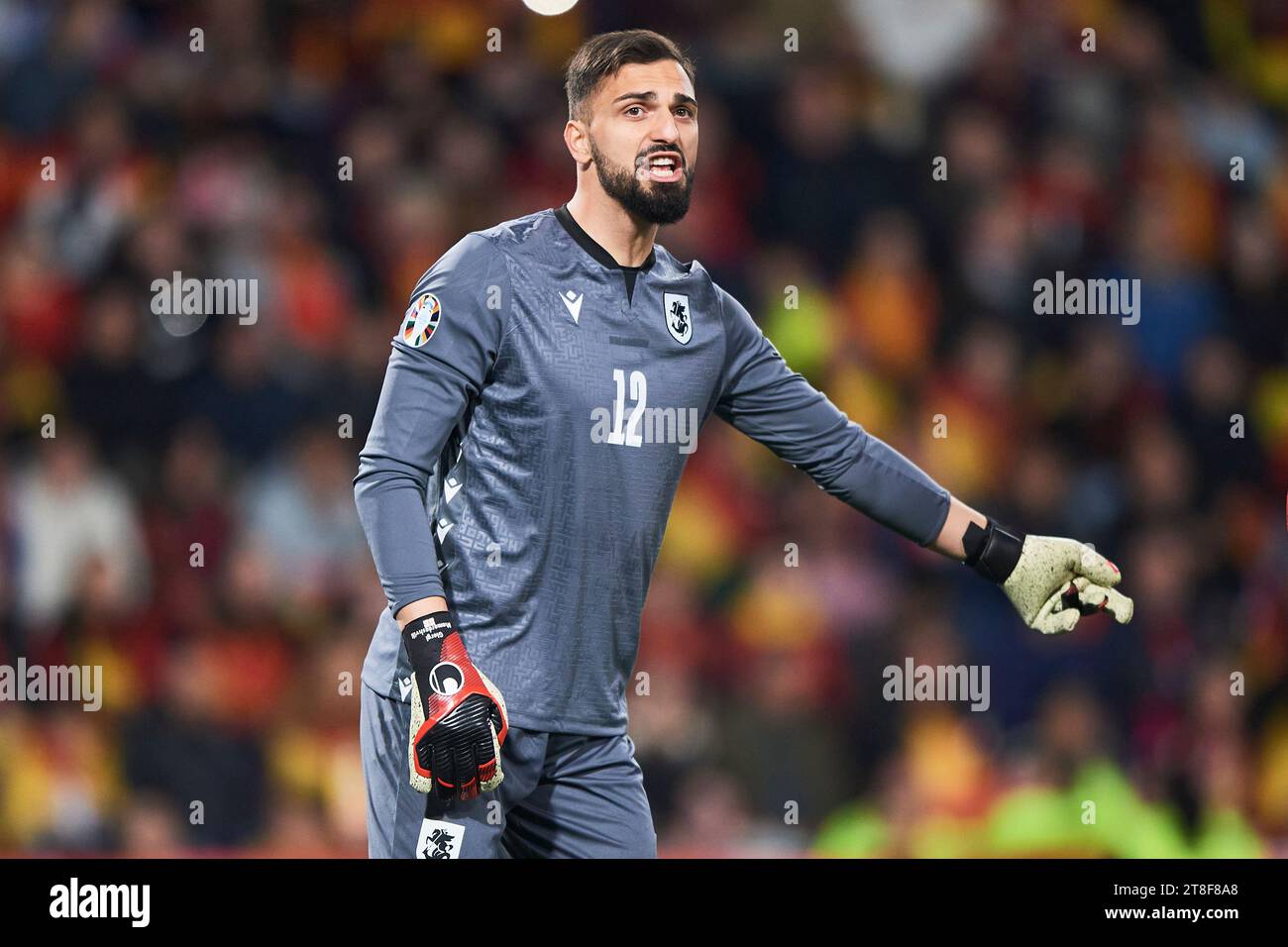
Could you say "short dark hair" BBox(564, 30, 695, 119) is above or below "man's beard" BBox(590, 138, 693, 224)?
above

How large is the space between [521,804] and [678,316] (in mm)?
1063

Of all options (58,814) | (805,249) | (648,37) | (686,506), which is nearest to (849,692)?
(686,506)

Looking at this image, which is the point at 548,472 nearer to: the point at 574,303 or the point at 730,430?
the point at 574,303

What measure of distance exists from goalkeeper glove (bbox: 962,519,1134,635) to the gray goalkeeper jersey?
778 mm

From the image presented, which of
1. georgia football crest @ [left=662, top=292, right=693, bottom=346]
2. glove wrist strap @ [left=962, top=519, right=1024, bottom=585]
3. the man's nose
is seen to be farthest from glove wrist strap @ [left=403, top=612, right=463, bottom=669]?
glove wrist strap @ [left=962, top=519, right=1024, bottom=585]

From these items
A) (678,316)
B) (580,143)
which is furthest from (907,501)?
(580,143)

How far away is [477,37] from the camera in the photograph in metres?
7.76

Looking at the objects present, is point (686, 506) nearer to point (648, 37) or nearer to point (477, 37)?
point (477, 37)

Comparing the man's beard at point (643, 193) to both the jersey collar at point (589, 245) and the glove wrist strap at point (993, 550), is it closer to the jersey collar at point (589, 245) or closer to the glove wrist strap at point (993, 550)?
the jersey collar at point (589, 245)

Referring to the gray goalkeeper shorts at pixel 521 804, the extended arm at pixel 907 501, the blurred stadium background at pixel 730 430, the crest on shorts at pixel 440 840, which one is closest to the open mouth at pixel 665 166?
the extended arm at pixel 907 501

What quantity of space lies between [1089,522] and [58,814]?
158 inches

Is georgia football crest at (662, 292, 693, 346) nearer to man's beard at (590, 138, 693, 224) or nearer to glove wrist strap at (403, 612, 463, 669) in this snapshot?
man's beard at (590, 138, 693, 224)

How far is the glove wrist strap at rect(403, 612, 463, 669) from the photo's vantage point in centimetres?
309

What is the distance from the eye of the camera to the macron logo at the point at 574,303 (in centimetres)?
340
